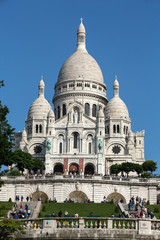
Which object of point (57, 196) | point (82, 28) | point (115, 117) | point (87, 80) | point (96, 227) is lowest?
point (96, 227)

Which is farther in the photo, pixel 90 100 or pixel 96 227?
pixel 90 100

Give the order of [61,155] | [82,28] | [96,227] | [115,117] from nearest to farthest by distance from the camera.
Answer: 1. [96,227]
2. [61,155]
3. [115,117]
4. [82,28]

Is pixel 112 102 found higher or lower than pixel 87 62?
lower

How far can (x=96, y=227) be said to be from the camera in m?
31.3

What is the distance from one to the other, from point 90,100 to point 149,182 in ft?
179

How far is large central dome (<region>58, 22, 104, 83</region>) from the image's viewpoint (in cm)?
12050

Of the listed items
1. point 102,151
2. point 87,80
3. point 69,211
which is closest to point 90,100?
point 87,80

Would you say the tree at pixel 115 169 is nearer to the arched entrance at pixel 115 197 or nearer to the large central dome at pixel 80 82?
the large central dome at pixel 80 82

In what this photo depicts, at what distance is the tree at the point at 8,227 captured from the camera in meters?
30.3

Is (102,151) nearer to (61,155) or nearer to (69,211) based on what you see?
(61,155)

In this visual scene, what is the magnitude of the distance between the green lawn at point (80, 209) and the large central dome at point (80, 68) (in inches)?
2649

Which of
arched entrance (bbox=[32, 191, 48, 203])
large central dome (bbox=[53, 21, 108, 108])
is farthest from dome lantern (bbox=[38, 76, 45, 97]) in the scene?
arched entrance (bbox=[32, 191, 48, 203])

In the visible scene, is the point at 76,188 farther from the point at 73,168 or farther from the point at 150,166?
the point at 150,166

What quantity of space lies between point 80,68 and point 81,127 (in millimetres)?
21071
